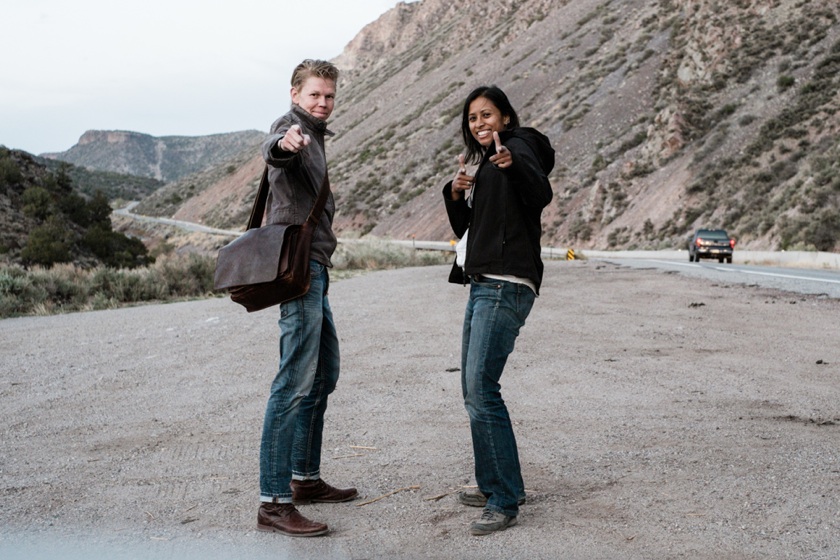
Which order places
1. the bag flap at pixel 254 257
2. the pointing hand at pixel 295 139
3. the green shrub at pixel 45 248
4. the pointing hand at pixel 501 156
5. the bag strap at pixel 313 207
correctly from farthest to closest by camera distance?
the green shrub at pixel 45 248
the bag strap at pixel 313 207
the bag flap at pixel 254 257
the pointing hand at pixel 501 156
the pointing hand at pixel 295 139

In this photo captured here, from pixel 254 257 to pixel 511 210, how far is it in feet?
3.87

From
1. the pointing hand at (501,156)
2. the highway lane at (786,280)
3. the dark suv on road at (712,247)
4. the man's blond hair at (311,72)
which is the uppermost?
the man's blond hair at (311,72)

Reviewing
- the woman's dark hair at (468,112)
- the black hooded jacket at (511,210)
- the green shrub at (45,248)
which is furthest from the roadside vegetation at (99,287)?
the black hooded jacket at (511,210)

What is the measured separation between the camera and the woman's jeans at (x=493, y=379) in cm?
417

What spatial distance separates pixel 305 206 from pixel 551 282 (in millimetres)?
13321

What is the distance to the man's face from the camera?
14.3 ft

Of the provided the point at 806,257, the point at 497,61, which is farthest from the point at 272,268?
the point at 497,61

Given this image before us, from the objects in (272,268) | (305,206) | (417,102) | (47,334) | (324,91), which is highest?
(417,102)

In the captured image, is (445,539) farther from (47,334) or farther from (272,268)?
(47,334)

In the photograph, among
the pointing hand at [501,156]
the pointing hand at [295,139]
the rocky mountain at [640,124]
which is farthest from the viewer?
the rocky mountain at [640,124]

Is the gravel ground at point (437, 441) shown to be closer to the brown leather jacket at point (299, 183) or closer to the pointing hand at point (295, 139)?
the brown leather jacket at point (299, 183)

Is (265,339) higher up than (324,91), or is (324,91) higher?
(324,91)

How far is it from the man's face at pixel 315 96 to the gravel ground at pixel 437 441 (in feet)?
6.42

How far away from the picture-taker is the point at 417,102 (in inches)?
3022
